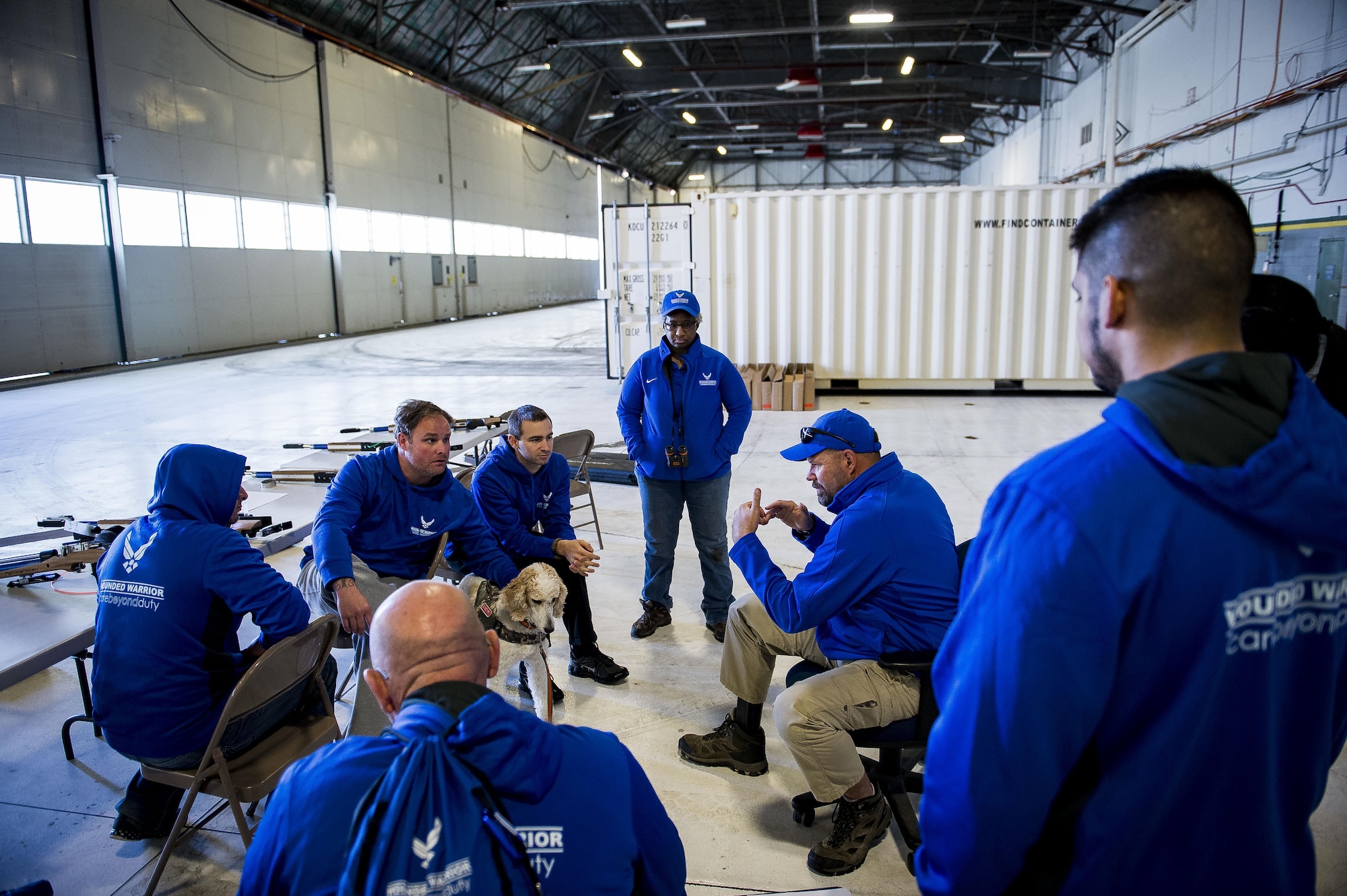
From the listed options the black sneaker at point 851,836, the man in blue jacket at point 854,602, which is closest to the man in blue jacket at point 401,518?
the man in blue jacket at point 854,602

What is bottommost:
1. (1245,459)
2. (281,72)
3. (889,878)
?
(889,878)

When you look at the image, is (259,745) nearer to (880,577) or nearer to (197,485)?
(197,485)

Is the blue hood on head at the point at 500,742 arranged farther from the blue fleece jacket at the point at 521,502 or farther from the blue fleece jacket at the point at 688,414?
the blue fleece jacket at the point at 688,414

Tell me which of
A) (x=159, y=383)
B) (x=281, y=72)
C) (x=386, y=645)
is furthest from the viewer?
(x=281, y=72)

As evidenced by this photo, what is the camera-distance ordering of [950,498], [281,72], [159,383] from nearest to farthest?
[950,498]
[159,383]
[281,72]

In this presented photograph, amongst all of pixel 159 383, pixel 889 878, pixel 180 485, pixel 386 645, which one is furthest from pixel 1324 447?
pixel 159 383

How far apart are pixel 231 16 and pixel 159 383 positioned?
811 centimetres

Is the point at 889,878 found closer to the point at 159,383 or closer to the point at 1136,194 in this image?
the point at 1136,194

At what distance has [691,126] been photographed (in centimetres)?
3575

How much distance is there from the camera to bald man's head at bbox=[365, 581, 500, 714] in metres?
1.53

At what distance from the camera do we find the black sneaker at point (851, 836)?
2.82 metres

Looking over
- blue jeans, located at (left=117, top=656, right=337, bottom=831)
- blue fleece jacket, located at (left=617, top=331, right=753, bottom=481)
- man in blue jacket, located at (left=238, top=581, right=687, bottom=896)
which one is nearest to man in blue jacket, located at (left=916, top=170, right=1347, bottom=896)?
man in blue jacket, located at (left=238, top=581, right=687, bottom=896)

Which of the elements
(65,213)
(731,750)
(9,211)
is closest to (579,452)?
(731,750)

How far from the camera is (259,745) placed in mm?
2863
